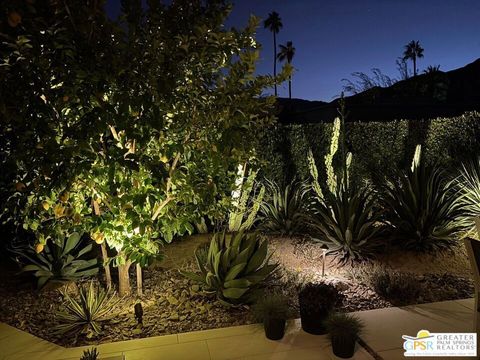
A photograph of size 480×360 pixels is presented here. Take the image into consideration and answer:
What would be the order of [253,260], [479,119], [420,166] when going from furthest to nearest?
[479,119]
[420,166]
[253,260]

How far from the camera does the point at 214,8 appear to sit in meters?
3.43

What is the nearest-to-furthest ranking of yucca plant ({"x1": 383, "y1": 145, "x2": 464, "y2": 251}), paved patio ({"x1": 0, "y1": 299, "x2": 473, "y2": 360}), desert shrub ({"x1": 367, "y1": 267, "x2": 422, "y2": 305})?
paved patio ({"x1": 0, "y1": 299, "x2": 473, "y2": 360}), desert shrub ({"x1": 367, "y1": 267, "x2": 422, "y2": 305}), yucca plant ({"x1": 383, "y1": 145, "x2": 464, "y2": 251})

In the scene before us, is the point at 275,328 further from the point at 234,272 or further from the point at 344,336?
the point at 234,272

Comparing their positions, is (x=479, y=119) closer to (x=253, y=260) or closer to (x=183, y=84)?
(x=253, y=260)

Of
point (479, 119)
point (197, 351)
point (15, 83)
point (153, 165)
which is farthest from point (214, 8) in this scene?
point (479, 119)

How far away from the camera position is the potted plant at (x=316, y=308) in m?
3.20

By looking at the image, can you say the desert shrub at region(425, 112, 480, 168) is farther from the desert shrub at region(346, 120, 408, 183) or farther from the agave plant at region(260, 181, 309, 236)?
the agave plant at region(260, 181, 309, 236)

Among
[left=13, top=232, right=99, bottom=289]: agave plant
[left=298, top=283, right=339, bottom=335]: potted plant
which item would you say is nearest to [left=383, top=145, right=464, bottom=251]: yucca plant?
[left=298, top=283, right=339, bottom=335]: potted plant

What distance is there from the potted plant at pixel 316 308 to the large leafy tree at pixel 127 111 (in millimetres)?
1251

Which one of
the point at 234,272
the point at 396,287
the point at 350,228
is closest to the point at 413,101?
the point at 350,228

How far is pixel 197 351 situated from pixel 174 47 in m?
2.51

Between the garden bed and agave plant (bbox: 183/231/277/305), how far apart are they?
16cm

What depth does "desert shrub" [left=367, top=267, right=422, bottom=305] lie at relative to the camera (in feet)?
13.0

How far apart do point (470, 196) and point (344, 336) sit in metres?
4.23
